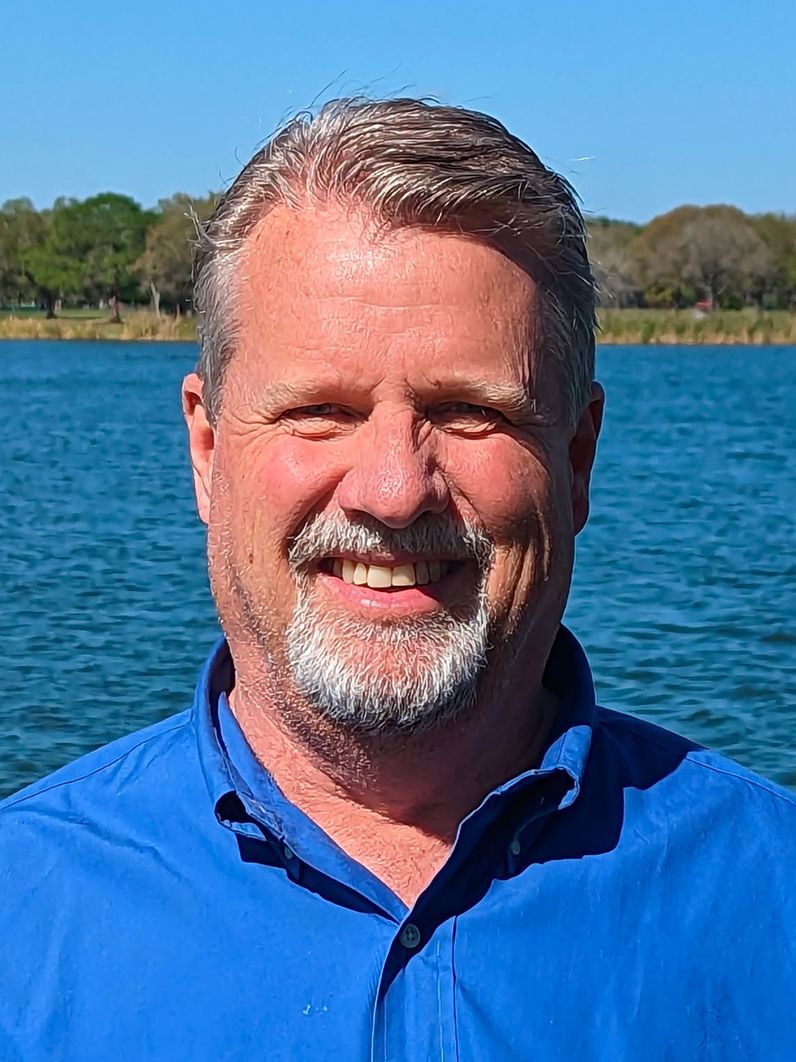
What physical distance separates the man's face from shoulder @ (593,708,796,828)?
0.32 m

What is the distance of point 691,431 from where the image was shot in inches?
1563

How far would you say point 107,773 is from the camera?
2.65 meters

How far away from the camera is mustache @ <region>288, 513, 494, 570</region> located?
2.43 meters

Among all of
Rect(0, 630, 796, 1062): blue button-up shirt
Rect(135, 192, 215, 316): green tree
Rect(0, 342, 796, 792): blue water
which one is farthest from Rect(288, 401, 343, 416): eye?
Rect(135, 192, 215, 316): green tree

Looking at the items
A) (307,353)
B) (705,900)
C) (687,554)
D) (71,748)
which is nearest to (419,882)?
(705,900)

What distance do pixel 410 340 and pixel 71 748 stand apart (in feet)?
34.3

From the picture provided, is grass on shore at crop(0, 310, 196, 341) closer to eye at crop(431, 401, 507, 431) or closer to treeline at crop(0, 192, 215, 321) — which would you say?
treeline at crop(0, 192, 215, 321)

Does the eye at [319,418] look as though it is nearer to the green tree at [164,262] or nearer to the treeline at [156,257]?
the green tree at [164,262]

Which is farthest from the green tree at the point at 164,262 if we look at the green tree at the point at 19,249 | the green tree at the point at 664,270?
the green tree at the point at 664,270

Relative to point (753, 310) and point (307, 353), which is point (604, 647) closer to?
point (307, 353)

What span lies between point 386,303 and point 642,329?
257 ft

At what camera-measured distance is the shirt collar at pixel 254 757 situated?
2479mm

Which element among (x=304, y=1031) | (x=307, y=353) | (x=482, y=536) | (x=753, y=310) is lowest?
(x=753, y=310)

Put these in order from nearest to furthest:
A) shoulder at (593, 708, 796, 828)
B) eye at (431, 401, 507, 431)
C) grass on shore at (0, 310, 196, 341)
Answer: eye at (431, 401, 507, 431)
shoulder at (593, 708, 796, 828)
grass on shore at (0, 310, 196, 341)
